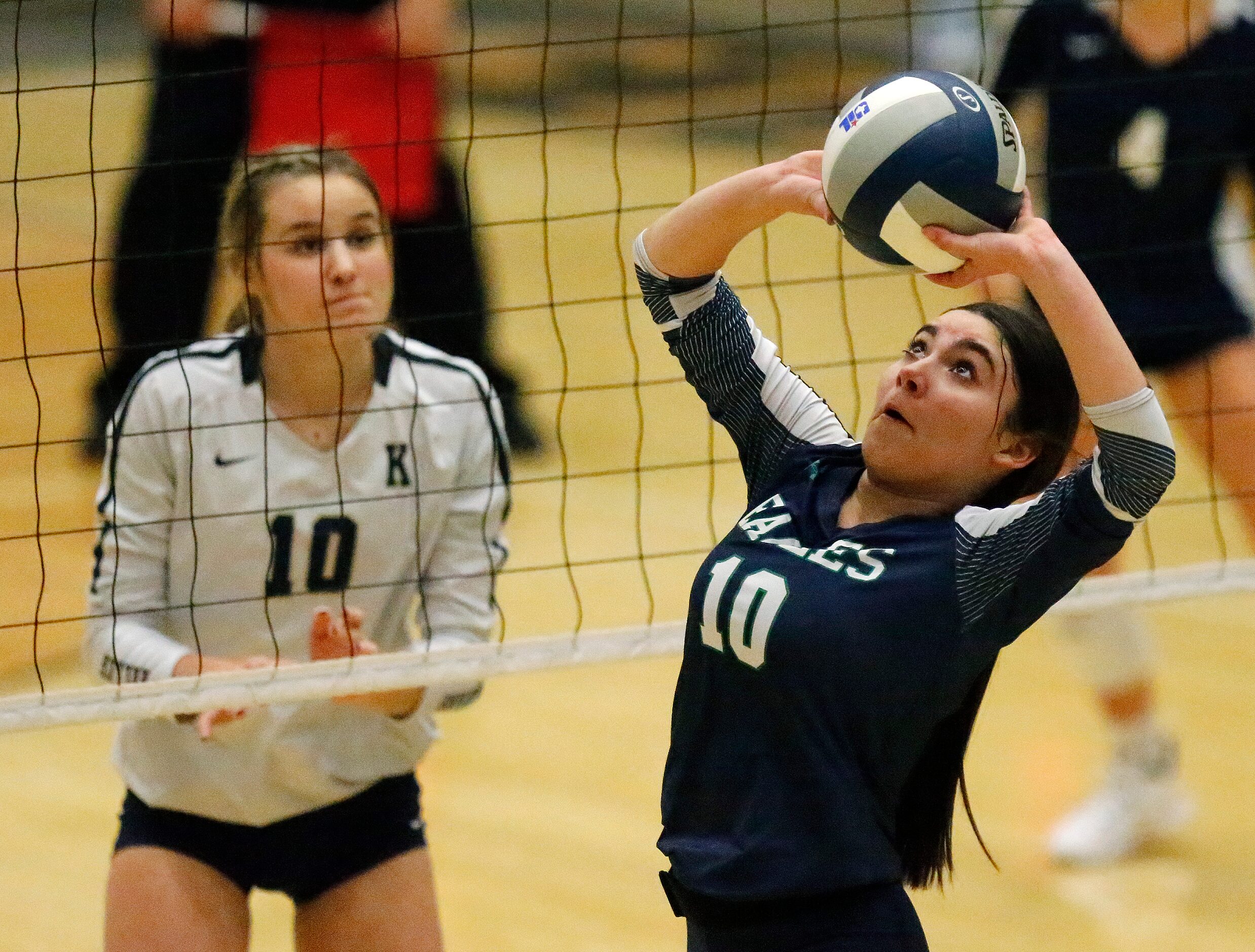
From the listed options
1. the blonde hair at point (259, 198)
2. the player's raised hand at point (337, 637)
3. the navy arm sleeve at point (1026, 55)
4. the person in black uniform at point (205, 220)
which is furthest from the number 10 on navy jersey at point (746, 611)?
the person in black uniform at point (205, 220)

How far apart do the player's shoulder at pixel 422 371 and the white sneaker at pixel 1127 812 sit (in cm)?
180

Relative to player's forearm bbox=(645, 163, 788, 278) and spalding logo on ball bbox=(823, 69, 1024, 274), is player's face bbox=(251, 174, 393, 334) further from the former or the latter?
spalding logo on ball bbox=(823, 69, 1024, 274)

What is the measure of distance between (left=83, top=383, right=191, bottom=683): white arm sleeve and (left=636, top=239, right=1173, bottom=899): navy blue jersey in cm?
96

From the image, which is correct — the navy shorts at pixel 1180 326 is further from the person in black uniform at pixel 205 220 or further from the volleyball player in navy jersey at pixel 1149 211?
the person in black uniform at pixel 205 220

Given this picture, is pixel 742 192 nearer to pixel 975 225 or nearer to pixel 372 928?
pixel 975 225

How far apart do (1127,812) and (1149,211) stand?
132 cm

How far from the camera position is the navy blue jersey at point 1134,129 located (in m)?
3.79

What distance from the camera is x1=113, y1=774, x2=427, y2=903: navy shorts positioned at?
101 inches

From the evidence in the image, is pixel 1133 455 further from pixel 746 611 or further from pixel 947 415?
pixel 746 611

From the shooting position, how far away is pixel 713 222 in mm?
2115

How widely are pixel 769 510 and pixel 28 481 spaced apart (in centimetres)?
406

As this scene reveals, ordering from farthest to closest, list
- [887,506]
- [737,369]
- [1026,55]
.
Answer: [1026,55] < [737,369] < [887,506]

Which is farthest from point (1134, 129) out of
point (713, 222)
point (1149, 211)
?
point (713, 222)

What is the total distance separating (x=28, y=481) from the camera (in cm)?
562
